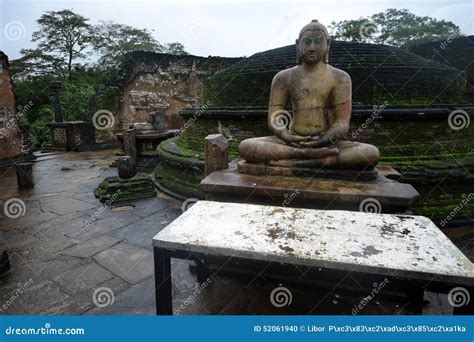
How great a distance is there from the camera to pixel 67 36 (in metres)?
19.6

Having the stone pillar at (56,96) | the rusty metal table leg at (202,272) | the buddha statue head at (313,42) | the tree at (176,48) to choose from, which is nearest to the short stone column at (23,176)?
the rusty metal table leg at (202,272)

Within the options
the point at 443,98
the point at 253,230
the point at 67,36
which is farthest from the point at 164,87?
the point at 253,230

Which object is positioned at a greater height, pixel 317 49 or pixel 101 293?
pixel 317 49

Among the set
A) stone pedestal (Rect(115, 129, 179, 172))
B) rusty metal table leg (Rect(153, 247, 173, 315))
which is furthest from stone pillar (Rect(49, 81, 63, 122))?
rusty metal table leg (Rect(153, 247, 173, 315))

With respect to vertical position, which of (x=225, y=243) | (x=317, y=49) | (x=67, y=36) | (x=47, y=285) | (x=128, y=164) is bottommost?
(x=47, y=285)

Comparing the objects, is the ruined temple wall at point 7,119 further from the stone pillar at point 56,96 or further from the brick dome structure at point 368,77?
the brick dome structure at point 368,77

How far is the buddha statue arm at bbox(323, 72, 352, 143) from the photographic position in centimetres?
332

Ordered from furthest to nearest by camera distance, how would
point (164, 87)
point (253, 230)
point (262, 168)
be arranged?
point (164, 87) → point (262, 168) → point (253, 230)

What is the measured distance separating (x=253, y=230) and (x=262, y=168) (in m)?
1.73

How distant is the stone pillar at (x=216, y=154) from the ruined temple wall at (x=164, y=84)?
40.6 feet

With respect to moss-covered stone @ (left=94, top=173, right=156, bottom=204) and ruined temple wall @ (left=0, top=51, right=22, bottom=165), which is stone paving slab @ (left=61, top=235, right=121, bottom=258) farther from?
ruined temple wall @ (left=0, top=51, right=22, bottom=165)

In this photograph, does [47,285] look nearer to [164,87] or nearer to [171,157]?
[171,157]

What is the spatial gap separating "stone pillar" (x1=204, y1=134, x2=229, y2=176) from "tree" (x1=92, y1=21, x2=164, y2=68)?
1938cm

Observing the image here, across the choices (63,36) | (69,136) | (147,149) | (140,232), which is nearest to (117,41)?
(63,36)
